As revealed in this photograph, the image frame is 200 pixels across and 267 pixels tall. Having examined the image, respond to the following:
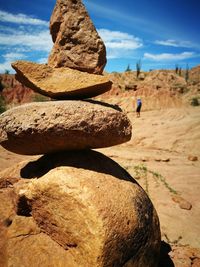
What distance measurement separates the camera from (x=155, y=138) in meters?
11.4

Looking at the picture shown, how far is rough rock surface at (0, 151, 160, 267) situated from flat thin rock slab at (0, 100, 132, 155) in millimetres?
367

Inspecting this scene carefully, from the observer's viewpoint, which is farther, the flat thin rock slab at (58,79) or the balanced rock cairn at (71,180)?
the flat thin rock slab at (58,79)

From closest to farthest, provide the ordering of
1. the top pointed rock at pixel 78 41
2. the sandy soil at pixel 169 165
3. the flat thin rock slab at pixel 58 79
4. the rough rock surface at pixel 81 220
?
the rough rock surface at pixel 81 220, the flat thin rock slab at pixel 58 79, the top pointed rock at pixel 78 41, the sandy soil at pixel 169 165

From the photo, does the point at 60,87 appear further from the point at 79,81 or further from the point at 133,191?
the point at 133,191

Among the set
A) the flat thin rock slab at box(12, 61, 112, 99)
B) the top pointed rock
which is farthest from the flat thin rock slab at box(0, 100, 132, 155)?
the top pointed rock

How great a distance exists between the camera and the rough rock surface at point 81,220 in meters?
2.40

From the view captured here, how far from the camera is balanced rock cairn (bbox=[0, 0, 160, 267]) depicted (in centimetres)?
248

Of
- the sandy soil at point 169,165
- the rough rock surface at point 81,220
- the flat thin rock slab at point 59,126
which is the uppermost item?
the flat thin rock slab at point 59,126

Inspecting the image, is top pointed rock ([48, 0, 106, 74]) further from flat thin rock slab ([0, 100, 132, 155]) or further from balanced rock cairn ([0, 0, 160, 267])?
flat thin rock slab ([0, 100, 132, 155])

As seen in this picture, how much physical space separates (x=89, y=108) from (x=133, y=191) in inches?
47.2

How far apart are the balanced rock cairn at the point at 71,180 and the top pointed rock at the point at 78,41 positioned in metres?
0.01

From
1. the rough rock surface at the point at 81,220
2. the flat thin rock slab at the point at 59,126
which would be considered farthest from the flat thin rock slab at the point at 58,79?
the rough rock surface at the point at 81,220

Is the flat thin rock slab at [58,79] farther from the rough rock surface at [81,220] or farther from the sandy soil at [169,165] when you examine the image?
the sandy soil at [169,165]

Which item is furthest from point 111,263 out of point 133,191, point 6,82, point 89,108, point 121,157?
point 6,82
